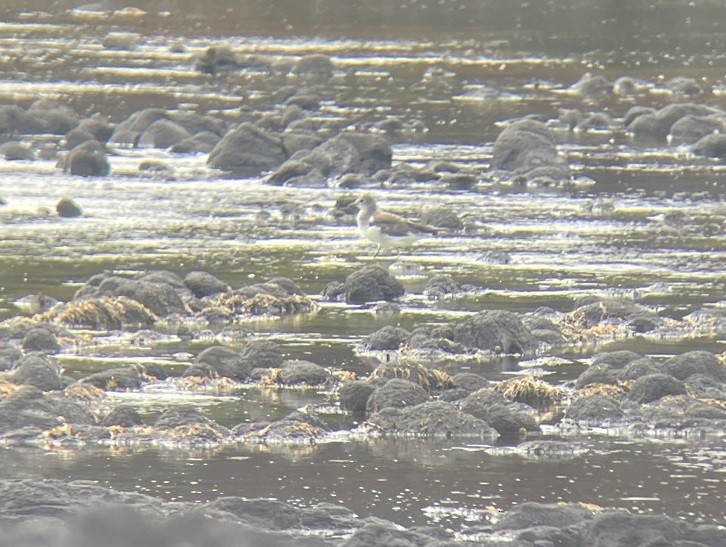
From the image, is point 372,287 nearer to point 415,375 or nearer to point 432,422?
point 415,375

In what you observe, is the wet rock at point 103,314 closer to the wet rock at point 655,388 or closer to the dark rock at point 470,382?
the dark rock at point 470,382

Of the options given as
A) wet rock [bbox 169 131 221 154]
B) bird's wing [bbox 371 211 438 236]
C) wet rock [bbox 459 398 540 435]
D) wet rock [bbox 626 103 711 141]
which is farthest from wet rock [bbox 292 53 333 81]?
wet rock [bbox 459 398 540 435]

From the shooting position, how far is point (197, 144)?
31531mm

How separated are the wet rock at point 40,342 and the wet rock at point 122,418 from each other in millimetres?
2814

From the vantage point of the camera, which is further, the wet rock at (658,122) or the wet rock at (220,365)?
the wet rock at (658,122)

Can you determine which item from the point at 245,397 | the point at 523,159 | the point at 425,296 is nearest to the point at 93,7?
the point at 523,159

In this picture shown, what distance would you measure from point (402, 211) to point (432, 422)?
11.7 meters

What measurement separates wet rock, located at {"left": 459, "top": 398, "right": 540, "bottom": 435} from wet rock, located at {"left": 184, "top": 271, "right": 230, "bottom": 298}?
18.0 ft

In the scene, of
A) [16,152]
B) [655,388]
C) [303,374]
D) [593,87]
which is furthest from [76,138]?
[655,388]

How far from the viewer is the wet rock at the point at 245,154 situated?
29.3 meters

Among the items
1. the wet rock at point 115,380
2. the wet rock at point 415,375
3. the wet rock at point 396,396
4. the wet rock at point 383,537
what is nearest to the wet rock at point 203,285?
the wet rock at point 115,380

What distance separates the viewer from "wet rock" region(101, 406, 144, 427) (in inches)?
506

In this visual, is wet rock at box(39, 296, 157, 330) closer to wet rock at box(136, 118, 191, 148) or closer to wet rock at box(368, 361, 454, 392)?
wet rock at box(368, 361, 454, 392)

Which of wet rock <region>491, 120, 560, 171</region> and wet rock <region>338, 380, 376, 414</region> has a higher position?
wet rock <region>338, 380, 376, 414</region>
